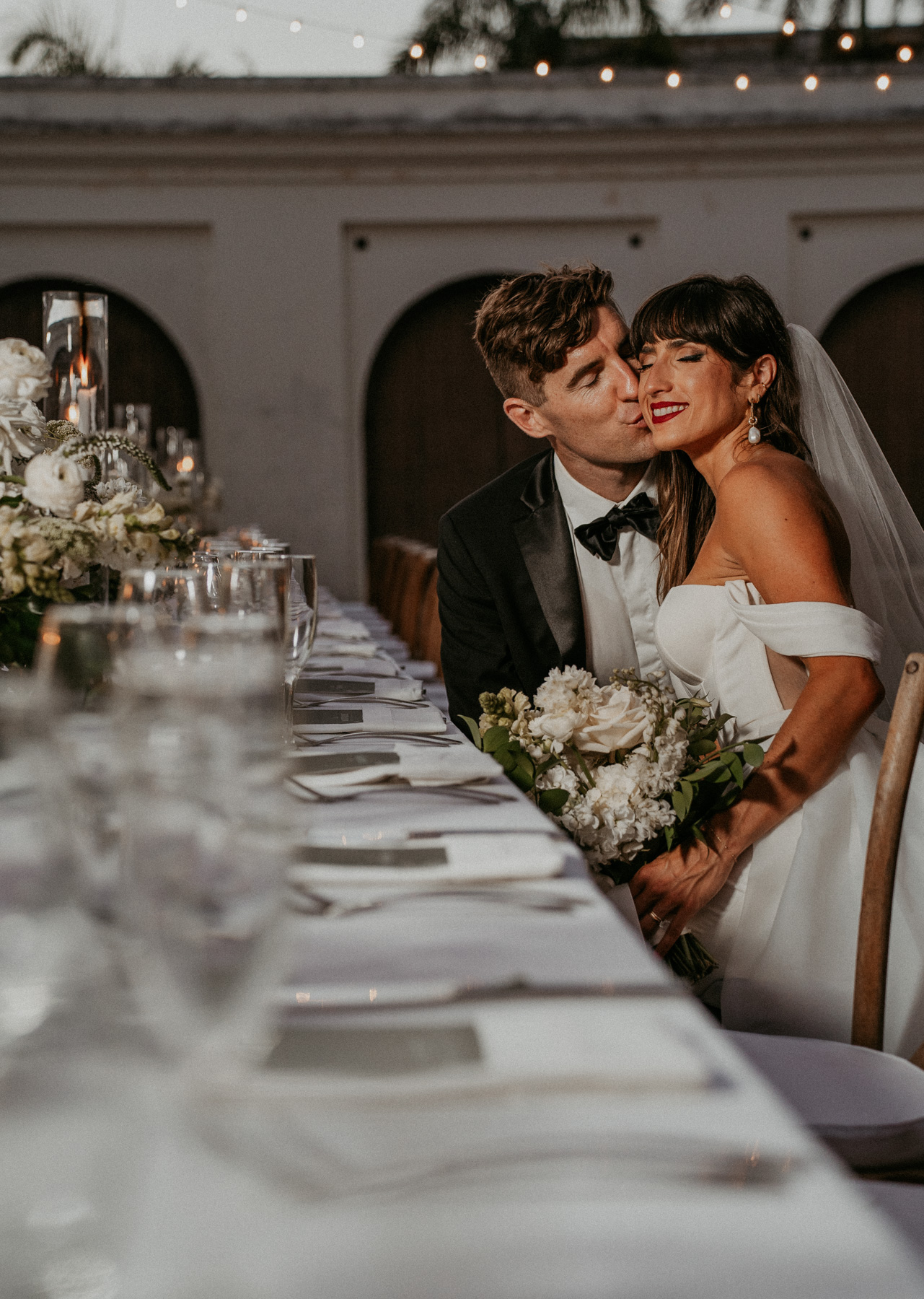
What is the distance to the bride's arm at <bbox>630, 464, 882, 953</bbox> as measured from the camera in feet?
6.69

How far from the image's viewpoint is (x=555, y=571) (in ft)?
9.79

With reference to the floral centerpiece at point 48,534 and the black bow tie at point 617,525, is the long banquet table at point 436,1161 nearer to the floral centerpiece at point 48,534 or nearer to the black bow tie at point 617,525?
the floral centerpiece at point 48,534

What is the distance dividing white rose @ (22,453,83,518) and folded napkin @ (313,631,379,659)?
1.22 meters

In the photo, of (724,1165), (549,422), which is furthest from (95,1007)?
(549,422)

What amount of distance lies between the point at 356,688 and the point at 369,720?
1.29ft

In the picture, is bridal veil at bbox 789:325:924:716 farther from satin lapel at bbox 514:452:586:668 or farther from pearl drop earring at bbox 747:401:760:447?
satin lapel at bbox 514:452:586:668

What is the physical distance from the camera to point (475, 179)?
27.7 feet

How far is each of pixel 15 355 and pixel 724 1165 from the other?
176 cm

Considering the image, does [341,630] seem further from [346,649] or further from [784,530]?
[784,530]

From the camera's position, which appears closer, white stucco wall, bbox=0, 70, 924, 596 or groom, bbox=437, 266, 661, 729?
groom, bbox=437, 266, 661, 729

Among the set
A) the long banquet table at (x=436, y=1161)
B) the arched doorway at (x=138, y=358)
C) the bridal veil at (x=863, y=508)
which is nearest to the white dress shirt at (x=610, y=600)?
the bridal veil at (x=863, y=508)

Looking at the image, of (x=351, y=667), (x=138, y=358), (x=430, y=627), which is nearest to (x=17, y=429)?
(x=351, y=667)

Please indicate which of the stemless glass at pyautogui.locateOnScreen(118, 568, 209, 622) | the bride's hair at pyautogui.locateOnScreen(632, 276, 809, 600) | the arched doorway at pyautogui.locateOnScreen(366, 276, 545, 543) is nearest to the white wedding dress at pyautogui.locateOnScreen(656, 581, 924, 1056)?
the bride's hair at pyautogui.locateOnScreen(632, 276, 809, 600)

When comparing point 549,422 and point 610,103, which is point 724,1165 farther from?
point 610,103
